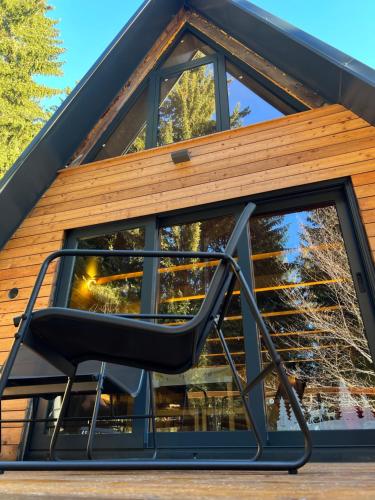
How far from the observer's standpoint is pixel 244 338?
262cm

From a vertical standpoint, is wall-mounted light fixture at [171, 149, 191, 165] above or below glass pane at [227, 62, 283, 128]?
below

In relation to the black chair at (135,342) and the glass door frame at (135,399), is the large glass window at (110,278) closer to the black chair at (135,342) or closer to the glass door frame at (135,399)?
the glass door frame at (135,399)

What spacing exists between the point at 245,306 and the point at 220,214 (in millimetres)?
876

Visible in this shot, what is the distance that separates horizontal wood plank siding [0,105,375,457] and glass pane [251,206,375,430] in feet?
1.12

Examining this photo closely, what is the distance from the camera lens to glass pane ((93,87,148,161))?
412 cm

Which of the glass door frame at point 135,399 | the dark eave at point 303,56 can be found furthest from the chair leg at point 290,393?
the dark eave at point 303,56

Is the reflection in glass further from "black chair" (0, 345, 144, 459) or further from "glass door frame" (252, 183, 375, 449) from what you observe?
"glass door frame" (252, 183, 375, 449)

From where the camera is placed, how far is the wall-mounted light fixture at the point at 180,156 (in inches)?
135

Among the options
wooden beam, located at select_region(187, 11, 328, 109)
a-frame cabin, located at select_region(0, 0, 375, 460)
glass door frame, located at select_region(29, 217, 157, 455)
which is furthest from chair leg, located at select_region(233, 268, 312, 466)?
wooden beam, located at select_region(187, 11, 328, 109)

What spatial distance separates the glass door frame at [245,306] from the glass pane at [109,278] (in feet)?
0.30

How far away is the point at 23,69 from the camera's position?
37.6 ft

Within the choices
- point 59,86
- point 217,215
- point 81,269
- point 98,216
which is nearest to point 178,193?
point 217,215

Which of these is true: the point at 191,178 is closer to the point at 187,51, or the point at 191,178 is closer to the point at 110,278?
the point at 110,278

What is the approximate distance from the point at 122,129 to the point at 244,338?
2.89 metres
